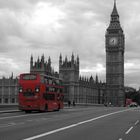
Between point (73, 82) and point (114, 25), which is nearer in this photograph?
point (73, 82)

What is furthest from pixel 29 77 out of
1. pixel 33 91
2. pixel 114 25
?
pixel 114 25

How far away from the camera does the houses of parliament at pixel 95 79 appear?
13988 centimetres

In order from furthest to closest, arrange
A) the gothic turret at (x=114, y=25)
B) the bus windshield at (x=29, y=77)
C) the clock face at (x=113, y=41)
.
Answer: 1. the gothic turret at (x=114, y=25)
2. the clock face at (x=113, y=41)
3. the bus windshield at (x=29, y=77)

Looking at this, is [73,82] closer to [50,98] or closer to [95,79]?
[95,79]

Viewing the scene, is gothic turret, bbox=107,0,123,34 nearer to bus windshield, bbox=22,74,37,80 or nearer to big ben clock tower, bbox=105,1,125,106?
big ben clock tower, bbox=105,1,125,106

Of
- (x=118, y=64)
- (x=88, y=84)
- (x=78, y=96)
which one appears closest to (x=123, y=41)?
(x=118, y=64)

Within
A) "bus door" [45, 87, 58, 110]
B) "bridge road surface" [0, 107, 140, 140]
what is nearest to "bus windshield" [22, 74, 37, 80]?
"bus door" [45, 87, 58, 110]

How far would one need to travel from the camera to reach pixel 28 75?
36.7 meters

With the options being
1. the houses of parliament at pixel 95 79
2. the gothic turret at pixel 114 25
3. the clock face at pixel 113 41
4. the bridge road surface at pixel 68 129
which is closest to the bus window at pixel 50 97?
the bridge road surface at pixel 68 129

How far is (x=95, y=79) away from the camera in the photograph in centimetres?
17762

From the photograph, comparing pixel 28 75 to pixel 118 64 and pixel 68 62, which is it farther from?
pixel 118 64

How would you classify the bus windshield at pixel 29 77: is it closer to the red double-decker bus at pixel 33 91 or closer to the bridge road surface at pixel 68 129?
the red double-decker bus at pixel 33 91

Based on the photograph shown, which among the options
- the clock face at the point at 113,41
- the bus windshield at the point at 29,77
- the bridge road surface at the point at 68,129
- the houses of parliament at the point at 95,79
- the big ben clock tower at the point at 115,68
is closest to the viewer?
the bridge road surface at the point at 68,129

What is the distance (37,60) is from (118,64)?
36.2 m
